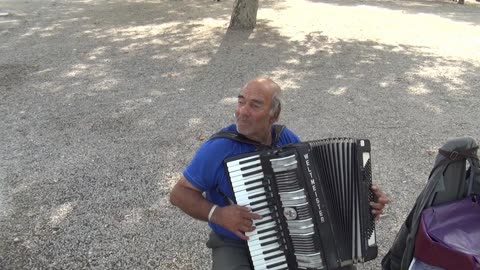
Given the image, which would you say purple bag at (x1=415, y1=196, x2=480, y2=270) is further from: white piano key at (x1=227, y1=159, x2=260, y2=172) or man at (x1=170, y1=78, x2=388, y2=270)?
white piano key at (x1=227, y1=159, x2=260, y2=172)

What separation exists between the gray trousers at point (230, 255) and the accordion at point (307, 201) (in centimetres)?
24

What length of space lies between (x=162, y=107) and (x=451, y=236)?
4.38 m

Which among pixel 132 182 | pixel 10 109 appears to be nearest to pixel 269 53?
pixel 10 109

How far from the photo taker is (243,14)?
10.4m

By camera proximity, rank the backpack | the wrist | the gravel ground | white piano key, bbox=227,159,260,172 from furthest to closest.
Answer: the gravel ground < the backpack < the wrist < white piano key, bbox=227,159,260,172

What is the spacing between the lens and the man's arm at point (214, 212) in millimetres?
2246

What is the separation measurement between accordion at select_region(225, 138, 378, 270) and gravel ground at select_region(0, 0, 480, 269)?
109 centimetres

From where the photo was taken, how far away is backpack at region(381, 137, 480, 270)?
2629mm

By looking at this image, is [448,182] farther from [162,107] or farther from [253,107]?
[162,107]

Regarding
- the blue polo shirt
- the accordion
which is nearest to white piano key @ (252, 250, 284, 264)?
the accordion

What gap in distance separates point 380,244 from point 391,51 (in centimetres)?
648

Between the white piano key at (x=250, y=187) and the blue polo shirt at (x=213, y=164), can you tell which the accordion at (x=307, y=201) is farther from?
the blue polo shirt at (x=213, y=164)

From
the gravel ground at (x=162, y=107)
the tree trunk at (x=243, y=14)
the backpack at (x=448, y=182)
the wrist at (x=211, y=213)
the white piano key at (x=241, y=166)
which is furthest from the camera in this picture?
the tree trunk at (x=243, y=14)

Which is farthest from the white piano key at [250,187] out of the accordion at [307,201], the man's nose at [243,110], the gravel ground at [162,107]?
the gravel ground at [162,107]
